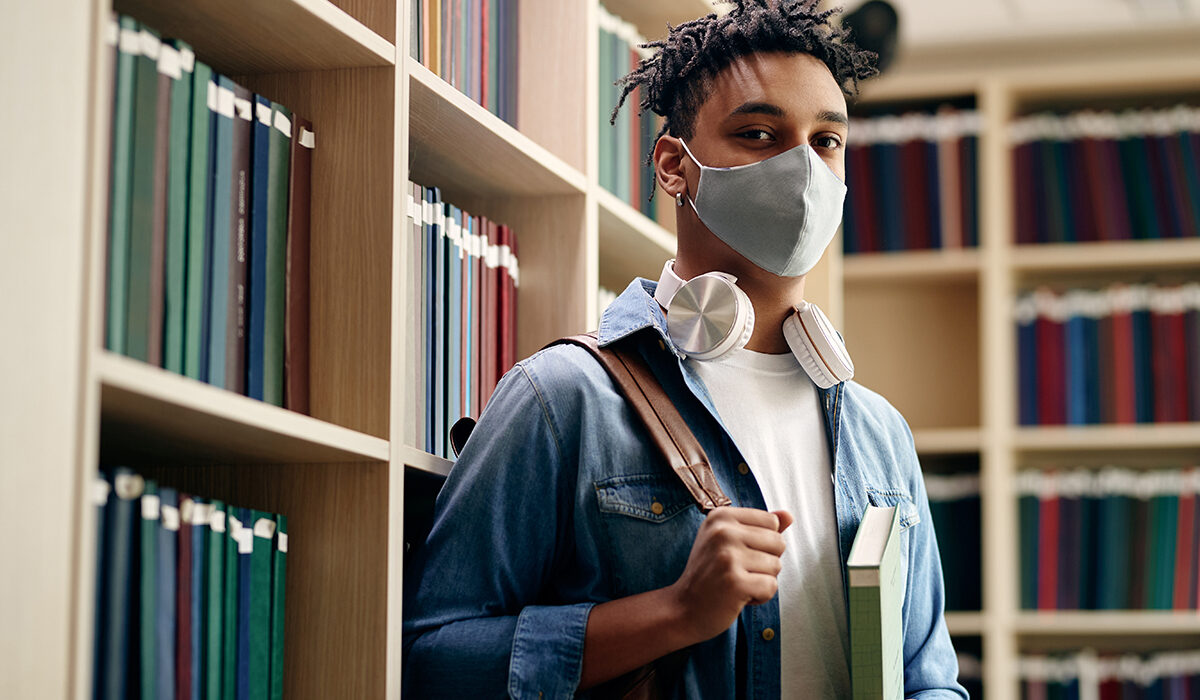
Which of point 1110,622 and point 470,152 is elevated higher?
point 470,152

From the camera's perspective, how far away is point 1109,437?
10.9 feet

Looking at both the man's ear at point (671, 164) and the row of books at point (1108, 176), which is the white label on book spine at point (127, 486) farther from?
the row of books at point (1108, 176)

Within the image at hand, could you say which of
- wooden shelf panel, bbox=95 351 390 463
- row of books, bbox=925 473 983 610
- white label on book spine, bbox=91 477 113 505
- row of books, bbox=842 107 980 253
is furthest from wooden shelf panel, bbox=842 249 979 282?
white label on book spine, bbox=91 477 113 505

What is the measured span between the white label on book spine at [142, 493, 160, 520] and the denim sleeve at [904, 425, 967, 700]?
862mm

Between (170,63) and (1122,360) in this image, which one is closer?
(170,63)

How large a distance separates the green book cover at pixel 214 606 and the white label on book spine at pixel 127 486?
11cm

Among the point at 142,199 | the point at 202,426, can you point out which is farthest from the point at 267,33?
the point at 202,426

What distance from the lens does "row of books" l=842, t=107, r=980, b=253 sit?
11.7 ft

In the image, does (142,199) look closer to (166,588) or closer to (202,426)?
(202,426)

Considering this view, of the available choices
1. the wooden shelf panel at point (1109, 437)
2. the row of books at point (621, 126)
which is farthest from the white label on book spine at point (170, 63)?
the wooden shelf panel at point (1109, 437)

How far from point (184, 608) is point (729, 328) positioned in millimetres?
622

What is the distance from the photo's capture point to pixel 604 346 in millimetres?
1491

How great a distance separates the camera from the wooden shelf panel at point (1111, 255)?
11.0 feet

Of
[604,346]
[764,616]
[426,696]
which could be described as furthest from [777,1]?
[426,696]
